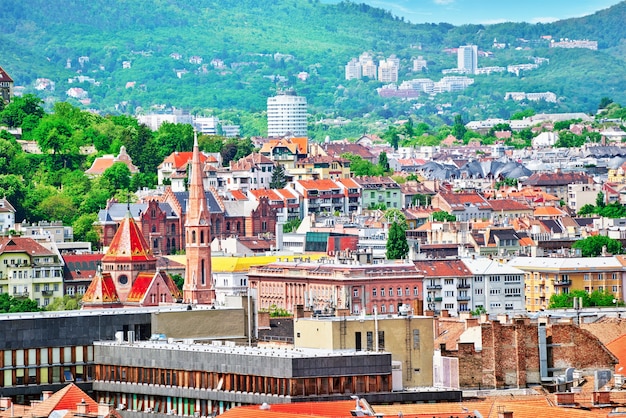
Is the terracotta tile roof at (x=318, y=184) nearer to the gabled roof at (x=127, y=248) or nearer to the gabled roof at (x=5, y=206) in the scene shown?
the gabled roof at (x=5, y=206)

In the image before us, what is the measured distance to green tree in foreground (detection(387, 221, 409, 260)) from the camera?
440ft

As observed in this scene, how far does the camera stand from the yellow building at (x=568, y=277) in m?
128

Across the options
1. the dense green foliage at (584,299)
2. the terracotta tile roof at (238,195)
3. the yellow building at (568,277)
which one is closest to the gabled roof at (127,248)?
the dense green foliage at (584,299)

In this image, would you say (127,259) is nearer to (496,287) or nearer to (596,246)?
(496,287)

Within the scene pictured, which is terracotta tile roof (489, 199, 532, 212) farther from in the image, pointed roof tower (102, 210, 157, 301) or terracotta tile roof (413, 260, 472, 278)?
pointed roof tower (102, 210, 157, 301)

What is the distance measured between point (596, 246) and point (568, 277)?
17.7m

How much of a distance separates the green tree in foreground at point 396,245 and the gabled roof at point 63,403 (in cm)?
8238

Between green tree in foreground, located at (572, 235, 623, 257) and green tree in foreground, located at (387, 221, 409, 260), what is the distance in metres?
12.7

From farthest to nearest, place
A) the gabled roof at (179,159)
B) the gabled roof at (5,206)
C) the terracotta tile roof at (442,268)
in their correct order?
1. the gabled roof at (179,159)
2. the gabled roof at (5,206)
3. the terracotta tile roof at (442,268)

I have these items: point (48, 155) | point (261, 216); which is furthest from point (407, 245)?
point (48, 155)

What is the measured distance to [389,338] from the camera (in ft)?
192

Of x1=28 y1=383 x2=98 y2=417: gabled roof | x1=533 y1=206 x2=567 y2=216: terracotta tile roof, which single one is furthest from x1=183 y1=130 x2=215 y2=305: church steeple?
x1=28 y1=383 x2=98 y2=417: gabled roof

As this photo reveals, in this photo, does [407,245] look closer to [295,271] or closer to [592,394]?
[295,271]

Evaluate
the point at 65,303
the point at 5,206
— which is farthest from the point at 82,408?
the point at 5,206
